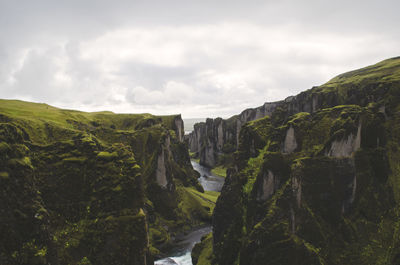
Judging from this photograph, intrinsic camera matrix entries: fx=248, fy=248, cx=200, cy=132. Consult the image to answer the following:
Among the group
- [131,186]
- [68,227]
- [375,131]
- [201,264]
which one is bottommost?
[201,264]

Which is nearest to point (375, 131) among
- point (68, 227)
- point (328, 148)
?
point (328, 148)

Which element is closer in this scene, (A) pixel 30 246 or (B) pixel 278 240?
(A) pixel 30 246

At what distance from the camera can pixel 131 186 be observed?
1359 inches

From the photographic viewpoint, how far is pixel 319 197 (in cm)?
4069

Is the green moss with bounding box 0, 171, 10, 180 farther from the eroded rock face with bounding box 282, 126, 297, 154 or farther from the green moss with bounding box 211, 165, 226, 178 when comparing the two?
the green moss with bounding box 211, 165, 226, 178

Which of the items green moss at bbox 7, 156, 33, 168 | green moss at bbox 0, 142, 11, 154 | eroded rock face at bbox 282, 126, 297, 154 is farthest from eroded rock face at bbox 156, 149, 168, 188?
green moss at bbox 0, 142, 11, 154

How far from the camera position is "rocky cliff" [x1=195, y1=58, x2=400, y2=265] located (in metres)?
37.9

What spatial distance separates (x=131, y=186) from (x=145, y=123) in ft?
268

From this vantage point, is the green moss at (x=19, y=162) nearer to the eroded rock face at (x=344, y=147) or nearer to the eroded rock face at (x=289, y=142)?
the eroded rock face at (x=289, y=142)

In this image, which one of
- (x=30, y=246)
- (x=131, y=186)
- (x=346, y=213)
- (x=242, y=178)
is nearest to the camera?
(x=30, y=246)

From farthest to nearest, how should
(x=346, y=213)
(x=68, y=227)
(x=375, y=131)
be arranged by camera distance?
(x=375, y=131) < (x=346, y=213) < (x=68, y=227)

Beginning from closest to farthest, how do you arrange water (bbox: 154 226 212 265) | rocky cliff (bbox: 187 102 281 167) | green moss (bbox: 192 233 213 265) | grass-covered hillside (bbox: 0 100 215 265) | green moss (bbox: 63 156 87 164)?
grass-covered hillside (bbox: 0 100 215 265) → green moss (bbox: 63 156 87 164) → green moss (bbox: 192 233 213 265) → water (bbox: 154 226 212 265) → rocky cliff (bbox: 187 102 281 167)

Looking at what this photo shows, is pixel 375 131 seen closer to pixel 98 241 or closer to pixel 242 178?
pixel 242 178

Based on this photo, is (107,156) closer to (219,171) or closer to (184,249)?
(184,249)
